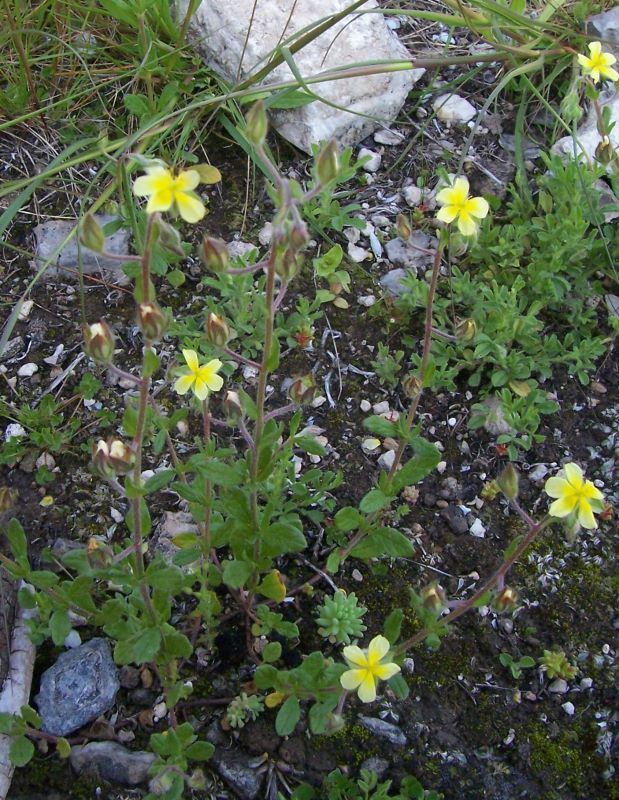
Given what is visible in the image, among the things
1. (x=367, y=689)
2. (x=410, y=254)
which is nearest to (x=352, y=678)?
(x=367, y=689)

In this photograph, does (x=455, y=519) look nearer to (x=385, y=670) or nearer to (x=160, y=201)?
(x=385, y=670)

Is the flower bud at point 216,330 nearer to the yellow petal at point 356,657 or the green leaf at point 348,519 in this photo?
the green leaf at point 348,519

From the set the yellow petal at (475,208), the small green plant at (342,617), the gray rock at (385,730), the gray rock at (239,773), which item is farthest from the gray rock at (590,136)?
the gray rock at (239,773)

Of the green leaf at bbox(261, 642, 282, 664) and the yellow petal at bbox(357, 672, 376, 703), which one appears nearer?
the yellow petal at bbox(357, 672, 376, 703)

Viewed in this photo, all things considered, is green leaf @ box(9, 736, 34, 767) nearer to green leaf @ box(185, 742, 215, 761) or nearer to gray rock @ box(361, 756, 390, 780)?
green leaf @ box(185, 742, 215, 761)

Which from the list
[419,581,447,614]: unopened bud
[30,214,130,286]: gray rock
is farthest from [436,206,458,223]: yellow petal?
[30,214,130,286]: gray rock

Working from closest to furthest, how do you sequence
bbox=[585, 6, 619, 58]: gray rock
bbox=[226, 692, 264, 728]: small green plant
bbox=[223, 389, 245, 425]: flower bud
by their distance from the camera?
bbox=[223, 389, 245, 425]: flower bud < bbox=[226, 692, 264, 728]: small green plant < bbox=[585, 6, 619, 58]: gray rock

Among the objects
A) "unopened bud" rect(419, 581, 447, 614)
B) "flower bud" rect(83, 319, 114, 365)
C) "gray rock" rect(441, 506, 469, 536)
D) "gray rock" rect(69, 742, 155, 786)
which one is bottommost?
"gray rock" rect(69, 742, 155, 786)
